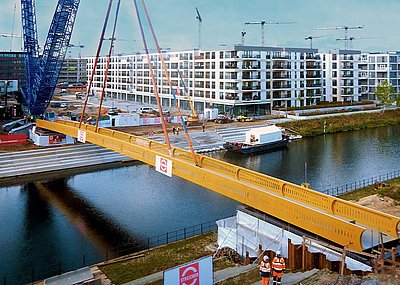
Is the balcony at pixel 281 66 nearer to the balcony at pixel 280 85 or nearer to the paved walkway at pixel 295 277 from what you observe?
the balcony at pixel 280 85

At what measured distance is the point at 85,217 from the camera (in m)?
12.7

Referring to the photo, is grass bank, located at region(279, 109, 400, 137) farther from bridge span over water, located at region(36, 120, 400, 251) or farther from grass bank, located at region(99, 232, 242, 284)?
grass bank, located at region(99, 232, 242, 284)

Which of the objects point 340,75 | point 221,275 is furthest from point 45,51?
point 340,75

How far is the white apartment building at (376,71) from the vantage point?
4281cm

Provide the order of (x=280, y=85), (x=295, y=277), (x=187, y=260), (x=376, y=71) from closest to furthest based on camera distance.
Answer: (x=295, y=277), (x=187, y=260), (x=280, y=85), (x=376, y=71)

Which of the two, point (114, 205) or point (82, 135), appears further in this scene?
point (82, 135)

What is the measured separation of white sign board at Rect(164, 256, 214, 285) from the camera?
5145mm

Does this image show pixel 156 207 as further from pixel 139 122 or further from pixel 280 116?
pixel 280 116

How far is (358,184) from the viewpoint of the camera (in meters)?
15.1

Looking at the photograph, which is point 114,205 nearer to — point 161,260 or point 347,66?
point 161,260

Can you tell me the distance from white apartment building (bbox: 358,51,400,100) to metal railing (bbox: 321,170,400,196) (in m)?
27.7

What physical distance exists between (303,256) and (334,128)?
23574 mm

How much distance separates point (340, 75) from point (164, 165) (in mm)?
33178

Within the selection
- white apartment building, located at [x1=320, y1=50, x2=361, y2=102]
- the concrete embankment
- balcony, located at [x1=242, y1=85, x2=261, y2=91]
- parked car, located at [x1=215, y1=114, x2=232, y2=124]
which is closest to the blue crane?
the concrete embankment
